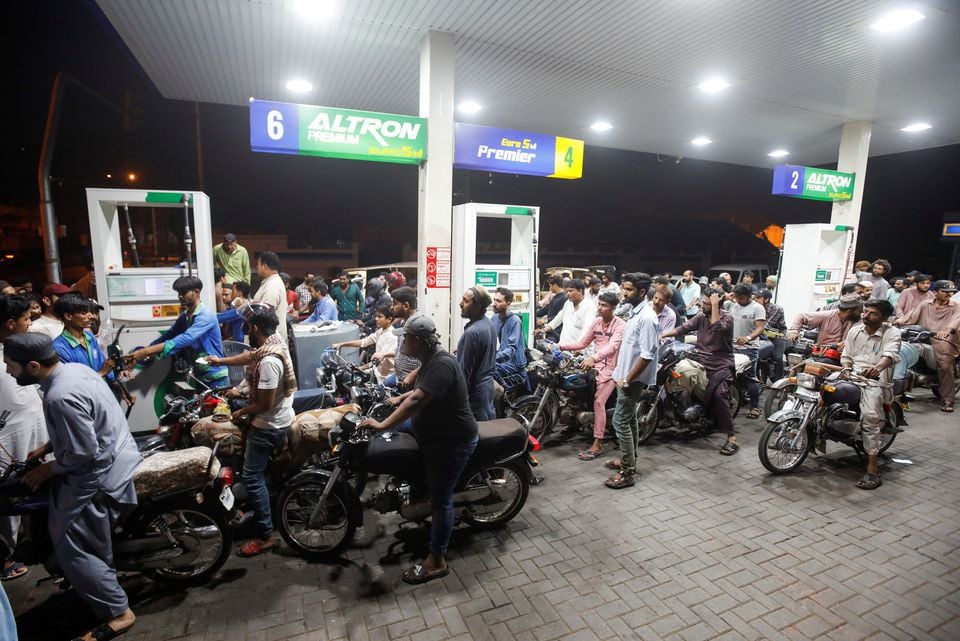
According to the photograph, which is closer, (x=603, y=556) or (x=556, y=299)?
(x=603, y=556)

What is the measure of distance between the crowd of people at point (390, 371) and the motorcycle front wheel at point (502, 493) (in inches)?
22.6

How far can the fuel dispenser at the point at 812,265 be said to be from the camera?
34.4 feet

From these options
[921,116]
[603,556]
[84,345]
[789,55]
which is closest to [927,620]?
[603,556]

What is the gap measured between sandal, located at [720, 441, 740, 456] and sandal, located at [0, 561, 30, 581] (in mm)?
6531

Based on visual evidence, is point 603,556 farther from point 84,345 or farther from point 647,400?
point 84,345

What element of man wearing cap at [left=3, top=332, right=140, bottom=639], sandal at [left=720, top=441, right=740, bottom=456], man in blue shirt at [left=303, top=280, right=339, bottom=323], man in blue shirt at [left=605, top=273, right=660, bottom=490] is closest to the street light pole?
man in blue shirt at [left=303, top=280, right=339, bottom=323]

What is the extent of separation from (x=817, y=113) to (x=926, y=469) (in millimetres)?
8551

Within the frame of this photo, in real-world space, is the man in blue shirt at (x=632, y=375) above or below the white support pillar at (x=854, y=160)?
below

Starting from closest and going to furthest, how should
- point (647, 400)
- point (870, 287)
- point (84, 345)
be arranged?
point (84, 345), point (647, 400), point (870, 287)

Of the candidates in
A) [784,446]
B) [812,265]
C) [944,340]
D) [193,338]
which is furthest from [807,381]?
[812,265]

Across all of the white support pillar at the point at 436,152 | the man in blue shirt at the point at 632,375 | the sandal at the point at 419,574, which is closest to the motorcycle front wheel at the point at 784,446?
the man in blue shirt at the point at 632,375

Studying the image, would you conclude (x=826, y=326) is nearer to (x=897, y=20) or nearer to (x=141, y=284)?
(x=897, y=20)

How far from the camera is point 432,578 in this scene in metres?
3.42

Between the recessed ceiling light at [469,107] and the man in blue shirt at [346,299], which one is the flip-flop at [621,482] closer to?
the man in blue shirt at [346,299]
